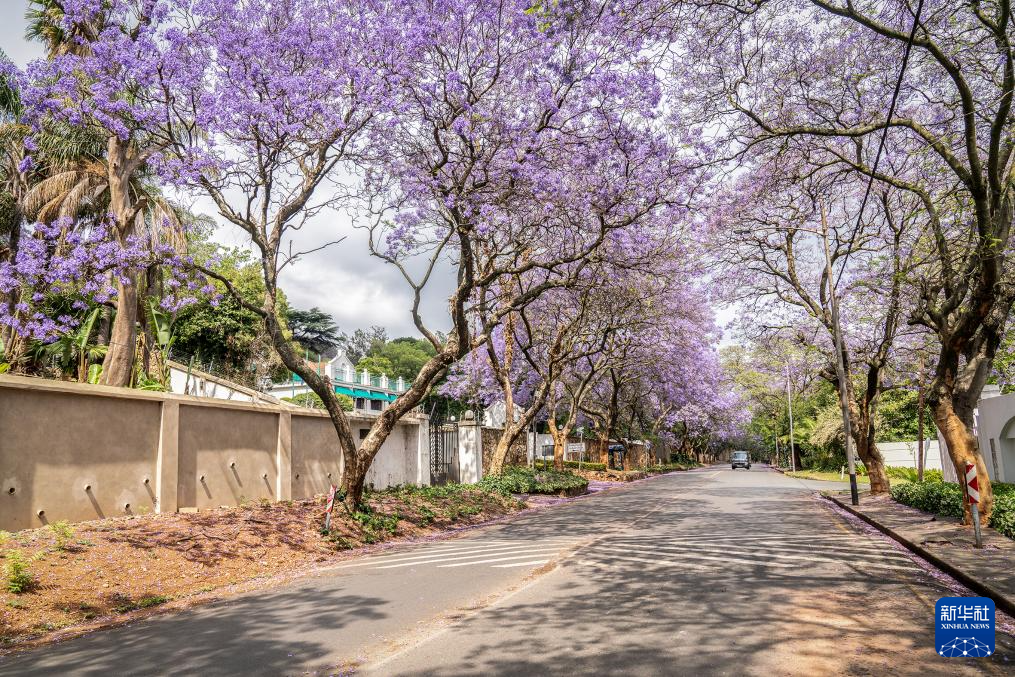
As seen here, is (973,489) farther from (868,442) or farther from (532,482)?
(532,482)

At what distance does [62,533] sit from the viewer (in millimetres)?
9133

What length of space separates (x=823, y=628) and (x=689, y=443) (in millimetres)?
74024

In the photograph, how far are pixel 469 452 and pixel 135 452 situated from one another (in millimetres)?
14000

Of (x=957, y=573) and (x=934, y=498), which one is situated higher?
(x=934, y=498)

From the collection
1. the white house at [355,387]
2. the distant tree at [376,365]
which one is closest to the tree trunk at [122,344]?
the white house at [355,387]

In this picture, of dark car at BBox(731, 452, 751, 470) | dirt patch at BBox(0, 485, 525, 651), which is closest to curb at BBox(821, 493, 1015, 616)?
dirt patch at BBox(0, 485, 525, 651)

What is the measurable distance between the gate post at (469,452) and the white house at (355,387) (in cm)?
2868

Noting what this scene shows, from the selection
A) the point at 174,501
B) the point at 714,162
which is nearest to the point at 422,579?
the point at 174,501

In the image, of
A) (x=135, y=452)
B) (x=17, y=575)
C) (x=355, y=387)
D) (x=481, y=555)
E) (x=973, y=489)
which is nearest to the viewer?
(x=17, y=575)

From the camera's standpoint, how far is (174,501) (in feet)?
40.0

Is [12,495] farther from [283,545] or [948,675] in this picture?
[948,675]

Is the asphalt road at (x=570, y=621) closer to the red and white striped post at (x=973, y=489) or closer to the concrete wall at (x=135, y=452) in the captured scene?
the red and white striped post at (x=973, y=489)

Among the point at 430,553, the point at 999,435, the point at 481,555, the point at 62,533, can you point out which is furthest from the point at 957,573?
the point at 999,435

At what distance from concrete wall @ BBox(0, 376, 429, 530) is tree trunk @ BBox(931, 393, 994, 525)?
1342 centimetres
